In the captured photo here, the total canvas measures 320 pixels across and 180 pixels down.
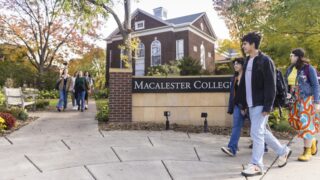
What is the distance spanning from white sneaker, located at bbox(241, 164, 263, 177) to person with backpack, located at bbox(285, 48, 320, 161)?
1.23 meters

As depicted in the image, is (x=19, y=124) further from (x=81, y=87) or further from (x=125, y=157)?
(x=125, y=157)

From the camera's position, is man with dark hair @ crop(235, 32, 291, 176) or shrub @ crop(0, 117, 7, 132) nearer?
Answer: man with dark hair @ crop(235, 32, 291, 176)

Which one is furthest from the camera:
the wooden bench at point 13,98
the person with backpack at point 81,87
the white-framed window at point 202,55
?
the white-framed window at point 202,55

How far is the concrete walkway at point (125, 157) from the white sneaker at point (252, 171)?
0.08 m

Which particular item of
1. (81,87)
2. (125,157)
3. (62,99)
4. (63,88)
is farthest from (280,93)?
(62,99)

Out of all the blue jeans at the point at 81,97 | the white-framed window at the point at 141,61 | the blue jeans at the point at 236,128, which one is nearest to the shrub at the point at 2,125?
the blue jeans at the point at 81,97

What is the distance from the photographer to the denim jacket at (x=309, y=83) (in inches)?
204

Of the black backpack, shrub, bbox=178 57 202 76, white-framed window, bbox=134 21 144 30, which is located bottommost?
the black backpack

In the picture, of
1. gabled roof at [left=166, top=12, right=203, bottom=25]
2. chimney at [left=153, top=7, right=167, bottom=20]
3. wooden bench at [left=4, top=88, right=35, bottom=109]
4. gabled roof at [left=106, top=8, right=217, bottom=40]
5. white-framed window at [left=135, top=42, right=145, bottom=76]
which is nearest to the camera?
wooden bench at [left=4, top=88, right=35, bottom=109]

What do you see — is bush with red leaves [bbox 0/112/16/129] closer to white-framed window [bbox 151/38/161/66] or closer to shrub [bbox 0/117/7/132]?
shrub [bbox 0/117/7/132]

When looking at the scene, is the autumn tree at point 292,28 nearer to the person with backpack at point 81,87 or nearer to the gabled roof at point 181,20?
the person with backpack at point 81,87

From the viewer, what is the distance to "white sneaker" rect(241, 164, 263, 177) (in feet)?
14.3

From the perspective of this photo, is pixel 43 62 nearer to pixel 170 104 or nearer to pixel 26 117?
pixel 26 117

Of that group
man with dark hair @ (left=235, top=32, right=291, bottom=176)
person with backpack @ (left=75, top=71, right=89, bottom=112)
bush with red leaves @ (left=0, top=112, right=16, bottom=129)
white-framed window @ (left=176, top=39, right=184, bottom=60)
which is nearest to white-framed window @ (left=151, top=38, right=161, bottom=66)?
white-framed window @ (left=176, top=39, right=184, bottom=60)
